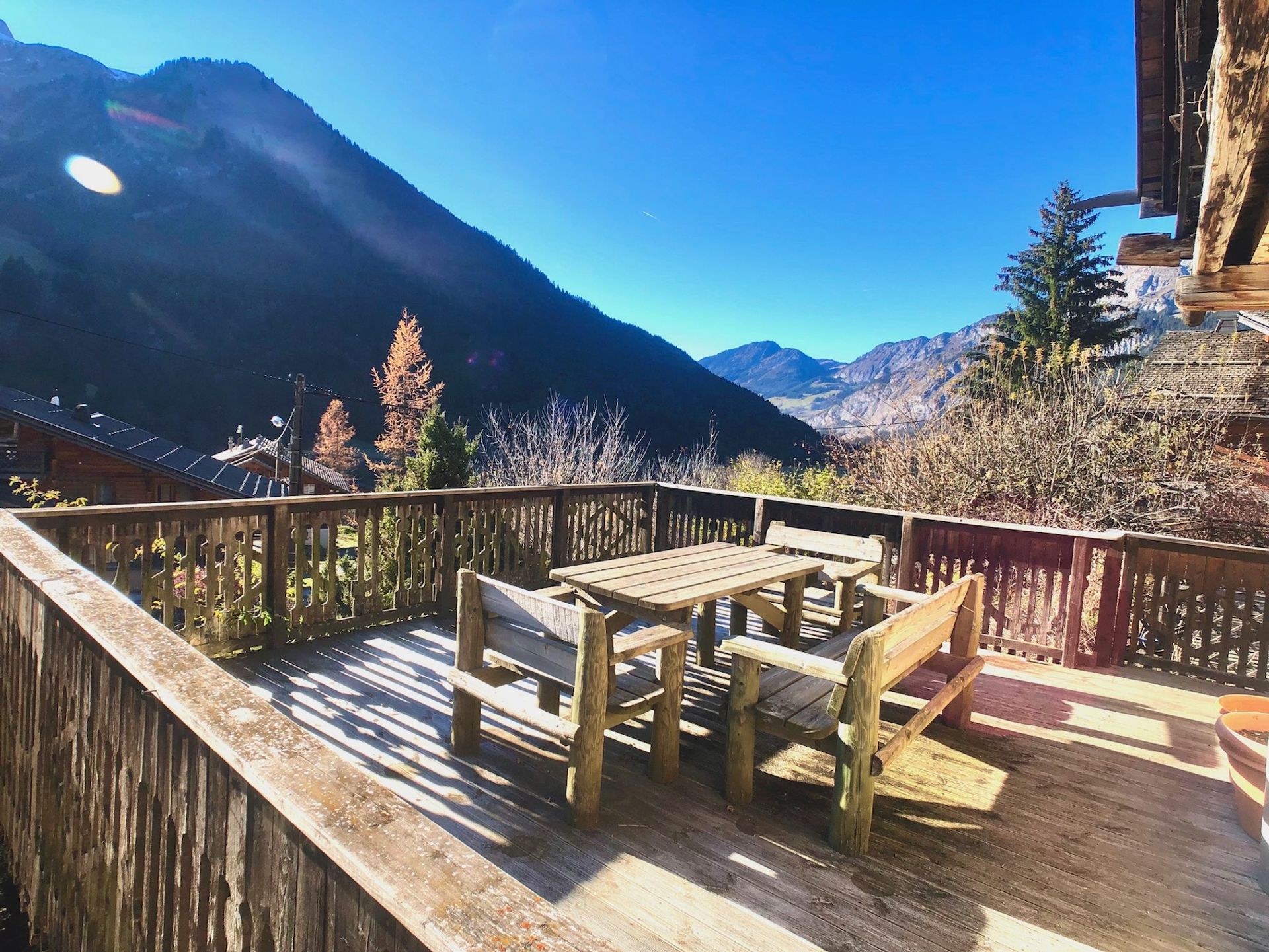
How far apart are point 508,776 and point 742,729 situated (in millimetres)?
973

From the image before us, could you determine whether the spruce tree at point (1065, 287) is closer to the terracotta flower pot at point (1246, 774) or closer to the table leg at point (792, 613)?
the table leg at point (792, 613)

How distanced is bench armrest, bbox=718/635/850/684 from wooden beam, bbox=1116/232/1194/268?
7.66 ft

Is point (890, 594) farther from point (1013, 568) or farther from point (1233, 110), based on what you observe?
point (1233, 110)

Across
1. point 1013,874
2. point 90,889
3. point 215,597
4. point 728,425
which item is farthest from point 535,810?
point 728,425

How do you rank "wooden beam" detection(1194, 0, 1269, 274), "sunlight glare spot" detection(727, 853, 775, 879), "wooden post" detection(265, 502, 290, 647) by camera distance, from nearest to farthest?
1. "wooden beam" detection(1194, 0, 1269, 274)
2. "sunlight glare spot" detection(727, 853, 775, 879)
3. "wooden post" detection(265, 502, 290, 647)

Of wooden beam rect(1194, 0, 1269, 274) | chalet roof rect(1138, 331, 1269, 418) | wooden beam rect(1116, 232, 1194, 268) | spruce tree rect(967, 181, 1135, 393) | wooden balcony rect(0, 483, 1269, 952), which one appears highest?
spruce tree rect(967, 181, 1135, 393)

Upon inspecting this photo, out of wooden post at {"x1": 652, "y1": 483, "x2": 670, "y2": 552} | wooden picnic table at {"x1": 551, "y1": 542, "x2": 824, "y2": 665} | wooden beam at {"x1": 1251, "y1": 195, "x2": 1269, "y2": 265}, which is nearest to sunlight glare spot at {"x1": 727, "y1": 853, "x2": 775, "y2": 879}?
wooden picnic table at {"x1": 551, "y1": 542, "x2": 824, "y2": 665}

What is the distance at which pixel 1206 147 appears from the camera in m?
1.97

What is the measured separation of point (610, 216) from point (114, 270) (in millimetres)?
43427

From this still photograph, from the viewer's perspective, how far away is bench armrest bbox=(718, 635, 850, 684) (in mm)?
2250

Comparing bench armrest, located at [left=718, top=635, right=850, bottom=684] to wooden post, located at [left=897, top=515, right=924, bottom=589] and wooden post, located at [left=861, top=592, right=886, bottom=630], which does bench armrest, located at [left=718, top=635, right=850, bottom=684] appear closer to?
wooden post, located at [left=861, top=592, right=886, bottom=630]

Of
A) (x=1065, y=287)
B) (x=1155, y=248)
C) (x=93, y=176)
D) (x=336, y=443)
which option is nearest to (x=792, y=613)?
(x=1155, y=248)

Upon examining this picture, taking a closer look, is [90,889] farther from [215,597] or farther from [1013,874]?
[1013,874]

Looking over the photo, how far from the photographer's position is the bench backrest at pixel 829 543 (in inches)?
151
